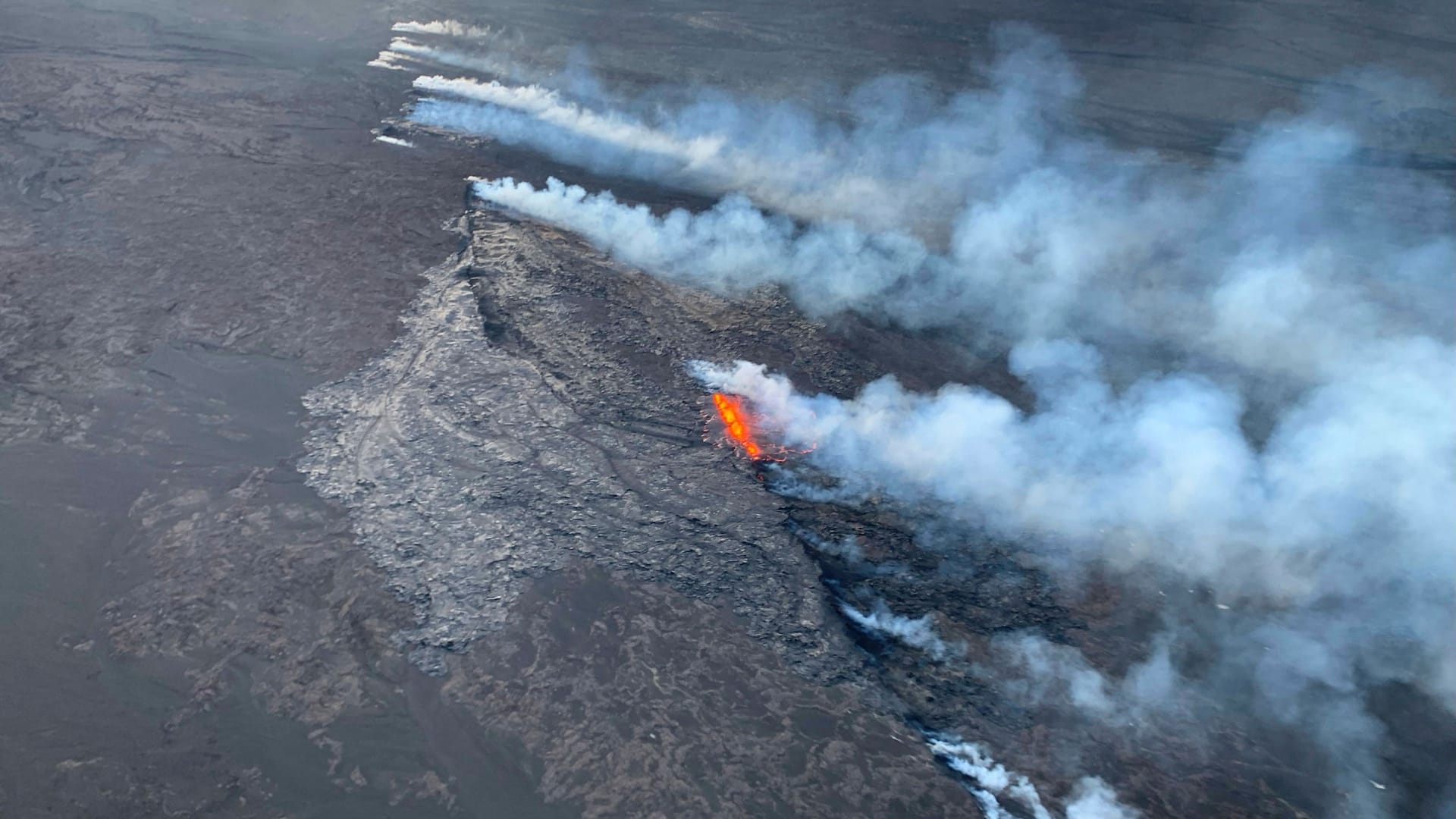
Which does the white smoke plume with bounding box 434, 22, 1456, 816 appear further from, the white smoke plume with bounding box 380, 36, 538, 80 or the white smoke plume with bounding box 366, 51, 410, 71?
the white smoke plume with bounding box 366, 51, 410, 71

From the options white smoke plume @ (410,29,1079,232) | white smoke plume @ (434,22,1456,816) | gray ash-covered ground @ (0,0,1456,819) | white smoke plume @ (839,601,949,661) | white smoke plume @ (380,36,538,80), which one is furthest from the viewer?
white smoke plume @ (380,36,538,80)

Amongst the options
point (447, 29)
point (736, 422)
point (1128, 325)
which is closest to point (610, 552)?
point (736, 422)

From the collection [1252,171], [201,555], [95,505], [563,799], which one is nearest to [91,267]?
[95,505]

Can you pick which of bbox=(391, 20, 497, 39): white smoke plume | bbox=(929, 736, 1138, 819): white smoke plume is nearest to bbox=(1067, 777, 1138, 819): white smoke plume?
bbox=(929, 736, 1138, 819): white smoke plume

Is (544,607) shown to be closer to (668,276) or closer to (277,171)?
(668,276)

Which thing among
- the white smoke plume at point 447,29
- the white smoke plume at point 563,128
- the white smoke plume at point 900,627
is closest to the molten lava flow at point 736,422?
the white smoke plume at point 900,627

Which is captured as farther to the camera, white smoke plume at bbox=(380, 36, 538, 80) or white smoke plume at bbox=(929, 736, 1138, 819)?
white smoke plume at bbox=(380, 36, 538, 80)
